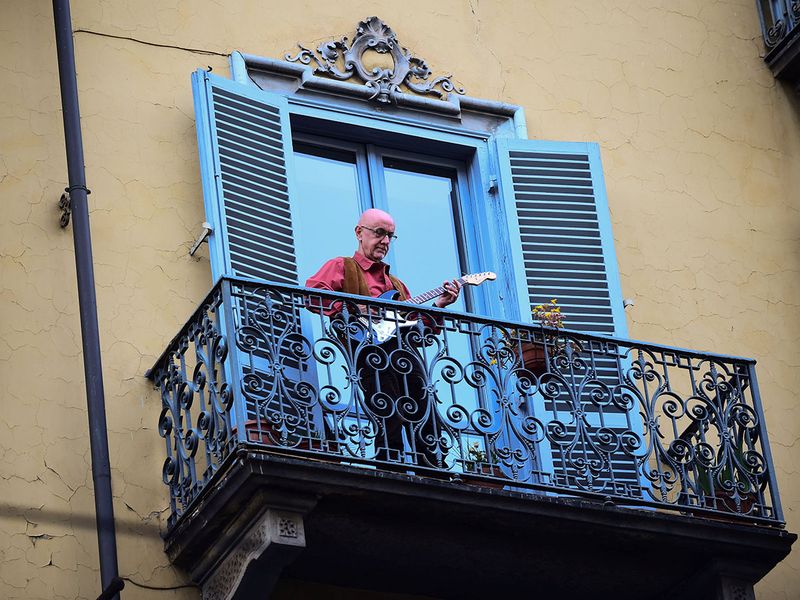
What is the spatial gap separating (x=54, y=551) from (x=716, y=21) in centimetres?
606

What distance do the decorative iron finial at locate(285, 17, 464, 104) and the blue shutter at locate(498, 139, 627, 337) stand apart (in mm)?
Result: 613

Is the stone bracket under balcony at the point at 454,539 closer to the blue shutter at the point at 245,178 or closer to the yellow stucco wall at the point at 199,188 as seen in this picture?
the yellow stucco wall at the point at 199,188

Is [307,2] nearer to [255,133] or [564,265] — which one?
[255,133]

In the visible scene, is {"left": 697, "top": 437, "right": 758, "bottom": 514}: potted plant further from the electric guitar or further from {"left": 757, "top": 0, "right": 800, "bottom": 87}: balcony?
{"left": 757, "top": 0, "right": 800, "bottom": 87}: balcony

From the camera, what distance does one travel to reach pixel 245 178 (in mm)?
10766

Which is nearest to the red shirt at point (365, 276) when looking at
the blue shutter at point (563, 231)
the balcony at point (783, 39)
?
the blue shutter at point (563, 231)

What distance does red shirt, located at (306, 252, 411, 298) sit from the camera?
10.2 meters

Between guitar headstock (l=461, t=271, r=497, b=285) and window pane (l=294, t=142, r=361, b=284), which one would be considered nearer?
guitar headstock (l=461, t=271, r=497, b=285)

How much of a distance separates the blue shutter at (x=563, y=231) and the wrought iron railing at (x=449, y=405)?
473 mm

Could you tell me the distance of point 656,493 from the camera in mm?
10969

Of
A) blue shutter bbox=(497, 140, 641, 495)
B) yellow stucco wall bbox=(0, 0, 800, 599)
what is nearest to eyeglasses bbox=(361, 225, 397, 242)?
yellow stucco wall bbox=(0, 0, 800, 599)

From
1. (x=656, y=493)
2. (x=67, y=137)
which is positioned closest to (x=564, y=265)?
(x=656, y=493)

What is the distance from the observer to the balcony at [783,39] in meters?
12.8

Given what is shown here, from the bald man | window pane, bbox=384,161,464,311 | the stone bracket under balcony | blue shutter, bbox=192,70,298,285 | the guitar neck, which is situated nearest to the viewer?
the stone bracket under balcony
